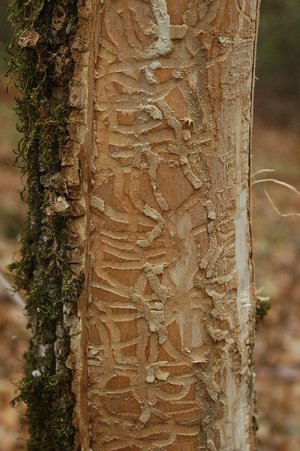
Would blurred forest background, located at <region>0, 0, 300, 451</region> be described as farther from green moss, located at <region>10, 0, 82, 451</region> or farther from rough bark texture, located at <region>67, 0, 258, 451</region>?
rough bark texture, located at <region>67, 0, 258, 451</region>

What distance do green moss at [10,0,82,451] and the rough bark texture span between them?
0.04 meters

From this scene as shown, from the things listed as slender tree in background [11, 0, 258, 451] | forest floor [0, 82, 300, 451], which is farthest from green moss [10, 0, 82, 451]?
forest floor [0, 82, 300, 451]

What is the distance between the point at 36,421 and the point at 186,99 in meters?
0.95

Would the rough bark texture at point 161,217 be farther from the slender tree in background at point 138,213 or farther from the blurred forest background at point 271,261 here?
the blurred forest background at point 271,261

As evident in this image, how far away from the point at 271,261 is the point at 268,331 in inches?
59.3

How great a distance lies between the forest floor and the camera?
3.23 m

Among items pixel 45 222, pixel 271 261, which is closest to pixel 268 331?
pixel 271 261

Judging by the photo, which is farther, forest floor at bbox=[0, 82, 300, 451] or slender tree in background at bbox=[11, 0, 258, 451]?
forest floor at bbox=[0, 82, 300, 451]

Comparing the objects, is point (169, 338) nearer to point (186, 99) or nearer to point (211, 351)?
point (211, 351)

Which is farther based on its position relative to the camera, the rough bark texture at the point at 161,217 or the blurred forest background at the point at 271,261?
the blurred forest background at the point at 271,261

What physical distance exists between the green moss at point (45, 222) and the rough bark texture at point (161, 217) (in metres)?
0.04

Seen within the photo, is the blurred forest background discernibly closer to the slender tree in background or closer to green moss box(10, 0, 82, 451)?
green moss box(10, 0, 82, 451)

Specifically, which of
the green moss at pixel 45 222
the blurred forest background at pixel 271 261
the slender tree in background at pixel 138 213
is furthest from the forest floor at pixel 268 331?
the slender tree in background at pixel 138 213

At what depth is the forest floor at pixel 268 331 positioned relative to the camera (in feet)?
10.6
